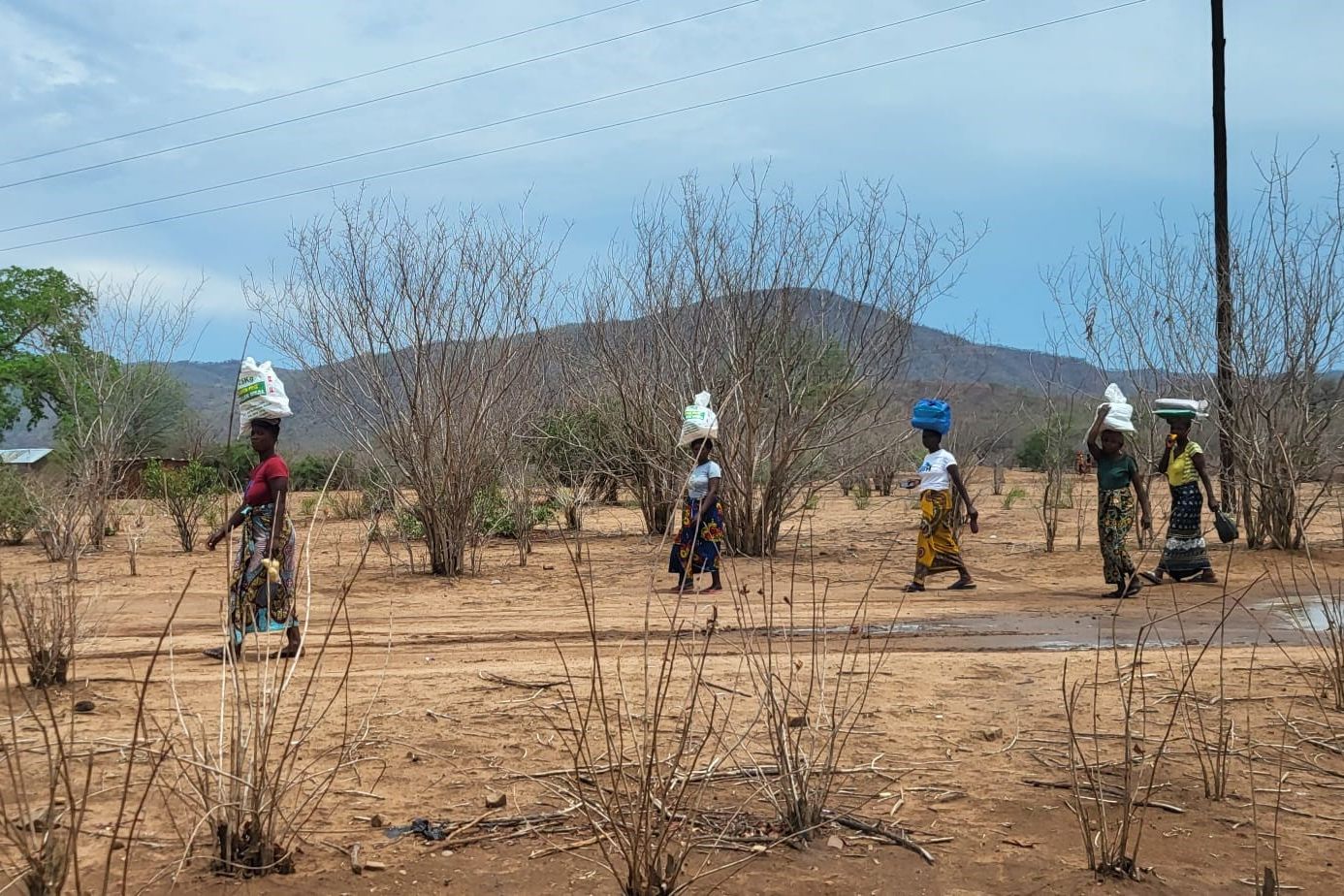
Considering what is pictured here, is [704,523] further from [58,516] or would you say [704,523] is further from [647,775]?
[58,516]

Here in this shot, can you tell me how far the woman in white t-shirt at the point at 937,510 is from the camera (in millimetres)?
9438

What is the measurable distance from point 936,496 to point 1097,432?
55.6 inches

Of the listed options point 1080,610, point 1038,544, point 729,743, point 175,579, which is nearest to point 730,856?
point 729,743

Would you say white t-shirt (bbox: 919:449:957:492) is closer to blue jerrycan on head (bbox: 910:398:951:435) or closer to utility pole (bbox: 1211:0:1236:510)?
blue jerrycan on head (bbox: 910:398:951:435)

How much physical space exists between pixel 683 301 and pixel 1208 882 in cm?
1145

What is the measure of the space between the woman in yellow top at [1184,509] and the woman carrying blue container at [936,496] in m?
1.74

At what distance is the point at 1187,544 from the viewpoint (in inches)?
385

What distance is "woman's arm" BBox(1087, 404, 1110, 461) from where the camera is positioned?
8.81 metres

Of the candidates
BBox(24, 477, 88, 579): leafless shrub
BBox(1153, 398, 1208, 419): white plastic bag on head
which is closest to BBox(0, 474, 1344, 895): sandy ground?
BBox(1153, 398, 1208, 419): white plastic bag on head

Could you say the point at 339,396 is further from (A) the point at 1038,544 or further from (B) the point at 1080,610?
(A) the point at 1038,544

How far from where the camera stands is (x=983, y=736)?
14.7 feet

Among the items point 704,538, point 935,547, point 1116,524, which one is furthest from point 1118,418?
point 704,538

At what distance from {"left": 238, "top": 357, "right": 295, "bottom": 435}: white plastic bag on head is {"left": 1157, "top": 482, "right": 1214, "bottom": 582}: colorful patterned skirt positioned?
7.50 meters

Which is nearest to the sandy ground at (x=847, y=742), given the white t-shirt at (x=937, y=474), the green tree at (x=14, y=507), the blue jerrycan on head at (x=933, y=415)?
the white t-shirt at (x=937, y=474)
